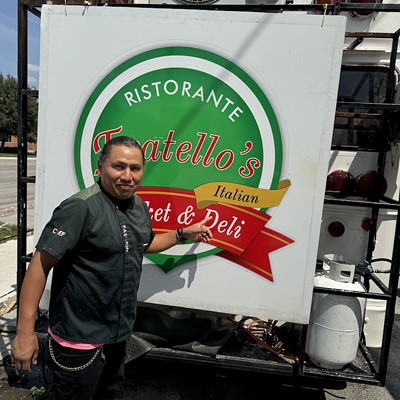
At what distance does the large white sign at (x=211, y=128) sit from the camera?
7.66 ft

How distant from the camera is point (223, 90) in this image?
2.40 m

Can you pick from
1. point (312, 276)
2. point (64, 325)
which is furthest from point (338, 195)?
point (64, 325)

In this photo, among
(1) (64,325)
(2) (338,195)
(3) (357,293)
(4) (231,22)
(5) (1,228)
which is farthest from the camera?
(5) (1,228)

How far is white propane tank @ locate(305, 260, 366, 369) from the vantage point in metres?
2.58

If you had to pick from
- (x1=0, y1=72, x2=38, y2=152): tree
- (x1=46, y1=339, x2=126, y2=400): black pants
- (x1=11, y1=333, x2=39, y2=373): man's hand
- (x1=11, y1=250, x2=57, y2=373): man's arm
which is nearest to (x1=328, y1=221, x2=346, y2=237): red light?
(x1=46, y1=339, x2=126, y2=400): black pants

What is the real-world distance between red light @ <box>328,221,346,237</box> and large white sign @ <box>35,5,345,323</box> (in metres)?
0.89

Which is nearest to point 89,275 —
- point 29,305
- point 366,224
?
point 29,305

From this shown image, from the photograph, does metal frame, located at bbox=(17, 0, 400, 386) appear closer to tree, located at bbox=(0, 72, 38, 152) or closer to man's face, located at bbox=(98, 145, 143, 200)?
man's face, located at bbox=(98, 145, 143, 200)

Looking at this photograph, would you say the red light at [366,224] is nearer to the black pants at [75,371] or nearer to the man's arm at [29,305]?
the black pants at [75,371]

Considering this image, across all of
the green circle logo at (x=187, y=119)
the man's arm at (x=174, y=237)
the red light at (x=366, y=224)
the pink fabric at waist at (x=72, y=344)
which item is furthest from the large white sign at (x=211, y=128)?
the red light at (x=366, y=224)

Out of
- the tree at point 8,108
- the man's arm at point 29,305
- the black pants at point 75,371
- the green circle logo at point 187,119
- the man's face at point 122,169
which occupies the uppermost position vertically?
the tree at point 8,108

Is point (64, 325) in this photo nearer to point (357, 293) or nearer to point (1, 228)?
point (357, 293)

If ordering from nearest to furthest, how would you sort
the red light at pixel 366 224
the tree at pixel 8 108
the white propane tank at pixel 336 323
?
the white propane tank at pixel 336 323
the red light at pixel 366 224
the tree at pixel 8 108

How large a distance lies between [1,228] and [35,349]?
6993 mm
